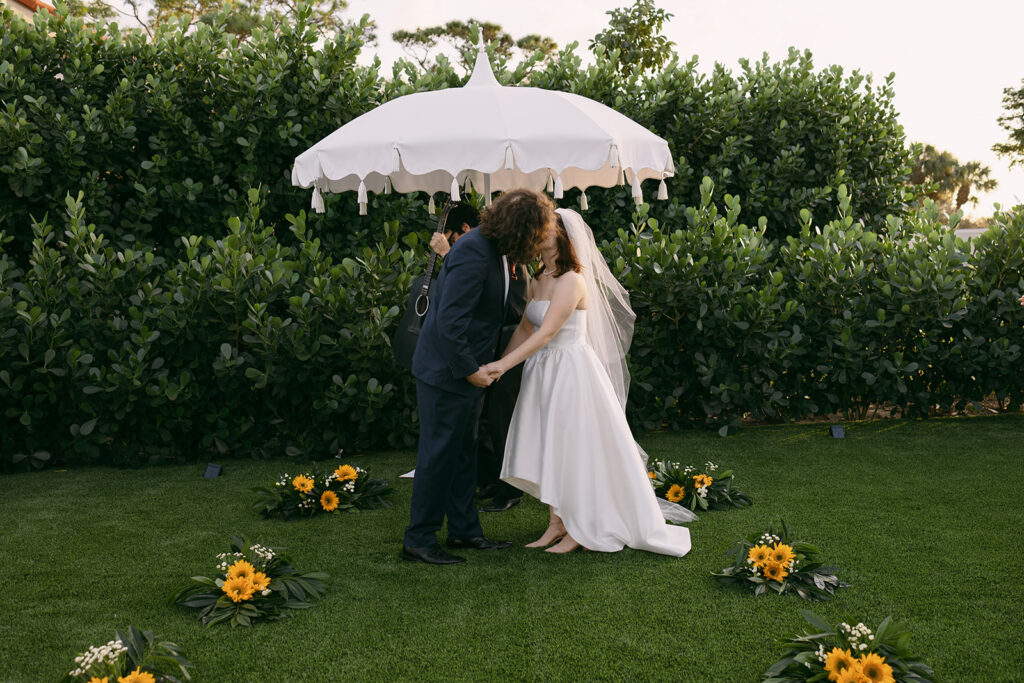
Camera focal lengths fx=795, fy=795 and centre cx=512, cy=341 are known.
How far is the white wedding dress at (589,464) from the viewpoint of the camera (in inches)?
171

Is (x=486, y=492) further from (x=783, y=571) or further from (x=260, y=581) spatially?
(x=783, y=571)

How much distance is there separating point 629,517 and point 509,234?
1.70 metres

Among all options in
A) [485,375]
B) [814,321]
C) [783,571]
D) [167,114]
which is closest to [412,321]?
[485,375]

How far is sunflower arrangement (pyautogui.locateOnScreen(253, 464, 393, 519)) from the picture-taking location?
523 cm

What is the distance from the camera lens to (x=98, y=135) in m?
7.79

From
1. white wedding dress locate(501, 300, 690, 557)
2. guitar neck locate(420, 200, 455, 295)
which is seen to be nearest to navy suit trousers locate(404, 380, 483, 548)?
white wedding dress locate(501, 300, 690, 557)

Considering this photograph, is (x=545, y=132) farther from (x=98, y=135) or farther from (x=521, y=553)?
(x=98, y=135)

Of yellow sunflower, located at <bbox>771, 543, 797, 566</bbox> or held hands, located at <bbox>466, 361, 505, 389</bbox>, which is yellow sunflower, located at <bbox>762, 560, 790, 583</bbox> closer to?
yellow sunflower, located at <bbox>771, 543, 797, 566</bbox>

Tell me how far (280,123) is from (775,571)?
6782mm

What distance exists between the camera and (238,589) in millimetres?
3543

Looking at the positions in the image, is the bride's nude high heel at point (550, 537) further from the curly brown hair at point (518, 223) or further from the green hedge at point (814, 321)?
the green hedge at point (814, 321)

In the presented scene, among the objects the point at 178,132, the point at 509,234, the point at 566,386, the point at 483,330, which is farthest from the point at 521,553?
the point at 178,132

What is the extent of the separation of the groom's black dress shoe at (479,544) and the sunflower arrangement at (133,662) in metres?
1.75

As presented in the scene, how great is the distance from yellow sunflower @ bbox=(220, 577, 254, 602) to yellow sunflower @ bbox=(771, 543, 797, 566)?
7.90 ft
